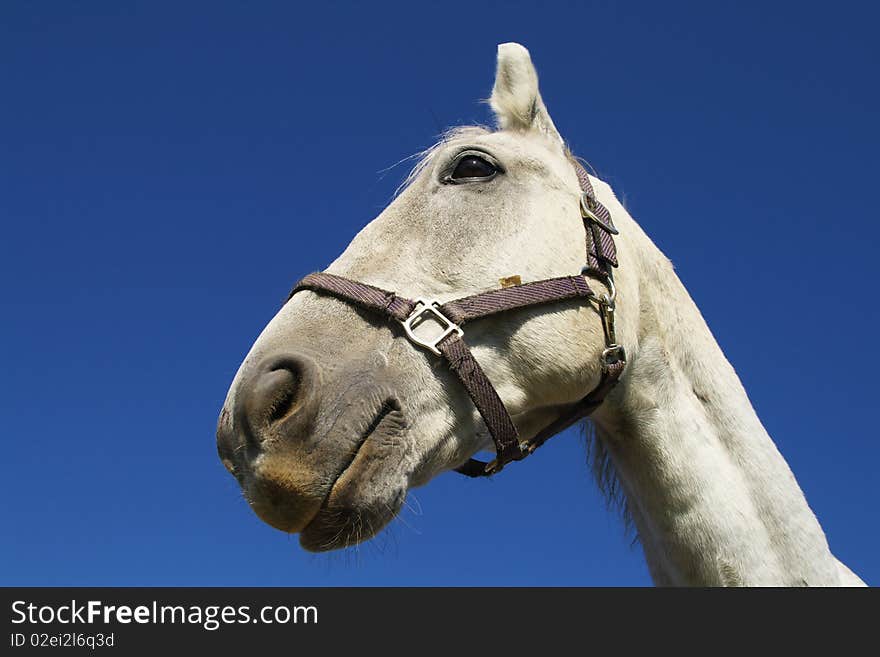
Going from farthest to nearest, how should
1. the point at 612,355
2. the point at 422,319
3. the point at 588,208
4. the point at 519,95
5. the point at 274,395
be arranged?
the point at 519,95
the point at 588,208
the point at 612,355
the point at 422,319
the point at 274,395

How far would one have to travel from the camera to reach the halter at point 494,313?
3.00 m

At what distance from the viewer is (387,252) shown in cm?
332

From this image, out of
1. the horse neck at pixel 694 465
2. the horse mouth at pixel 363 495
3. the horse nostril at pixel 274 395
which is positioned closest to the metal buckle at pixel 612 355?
the horse neck at pixel 694 465

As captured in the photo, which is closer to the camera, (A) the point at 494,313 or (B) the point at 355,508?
(B) the point at 355,508

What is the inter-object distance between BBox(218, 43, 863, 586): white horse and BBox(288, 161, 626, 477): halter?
0.04 meters

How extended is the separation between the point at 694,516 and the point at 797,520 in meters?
0.47

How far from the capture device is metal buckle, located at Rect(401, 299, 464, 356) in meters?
2.97

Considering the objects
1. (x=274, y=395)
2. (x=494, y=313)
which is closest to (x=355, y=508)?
(x=274, y=395)

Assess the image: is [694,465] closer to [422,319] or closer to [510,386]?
[510,386]

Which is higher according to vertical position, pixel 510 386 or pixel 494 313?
pixel 494 313

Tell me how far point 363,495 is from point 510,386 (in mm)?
741

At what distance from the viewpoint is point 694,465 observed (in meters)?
3.40

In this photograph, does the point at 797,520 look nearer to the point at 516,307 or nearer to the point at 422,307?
the point at 516,307

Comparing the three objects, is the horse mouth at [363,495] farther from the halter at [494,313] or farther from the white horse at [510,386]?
the halter at [494,313]
